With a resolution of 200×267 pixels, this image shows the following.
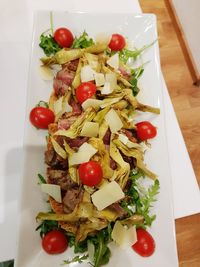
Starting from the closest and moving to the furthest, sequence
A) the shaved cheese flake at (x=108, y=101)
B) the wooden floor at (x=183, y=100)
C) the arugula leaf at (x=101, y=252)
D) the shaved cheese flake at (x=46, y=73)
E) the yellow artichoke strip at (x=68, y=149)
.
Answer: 1. the arugula leaf at (x=101, y=252)
2. the yellow artichoke strip at (x=68, y=149)
3. the shaved cheese flake at (x=108, y=101)
4. the shaved cheese flake at (x=46, y=73)
5. the wooden floor at (x=183, y=100)

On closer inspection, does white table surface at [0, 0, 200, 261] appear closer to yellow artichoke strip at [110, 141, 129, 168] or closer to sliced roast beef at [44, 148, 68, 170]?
sliced roast beef at [44, 148, 68, 170]

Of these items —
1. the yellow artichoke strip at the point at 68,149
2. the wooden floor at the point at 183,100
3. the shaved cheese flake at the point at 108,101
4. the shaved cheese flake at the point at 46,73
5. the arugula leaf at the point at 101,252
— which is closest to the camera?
the arugula leaf at the point at 101,252

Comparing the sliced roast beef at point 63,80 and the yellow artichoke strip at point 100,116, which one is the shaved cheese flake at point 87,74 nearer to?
the sliced roast beef at point 63,80

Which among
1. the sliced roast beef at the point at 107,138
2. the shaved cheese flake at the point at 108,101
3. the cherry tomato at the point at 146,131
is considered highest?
the shaved cheese flake at the point at 108,101

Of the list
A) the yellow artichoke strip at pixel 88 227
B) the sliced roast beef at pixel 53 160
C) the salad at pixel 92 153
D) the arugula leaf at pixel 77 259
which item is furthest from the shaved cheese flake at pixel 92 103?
the arugula leaf at pixel 77 259

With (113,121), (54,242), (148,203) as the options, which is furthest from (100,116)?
(54,242)

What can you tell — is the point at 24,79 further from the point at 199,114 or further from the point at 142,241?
the point at 199,114

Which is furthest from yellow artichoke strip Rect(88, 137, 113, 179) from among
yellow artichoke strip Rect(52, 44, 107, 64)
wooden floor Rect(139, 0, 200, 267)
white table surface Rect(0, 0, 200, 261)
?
wooden floor Rect(139, 0, 200, 267)
